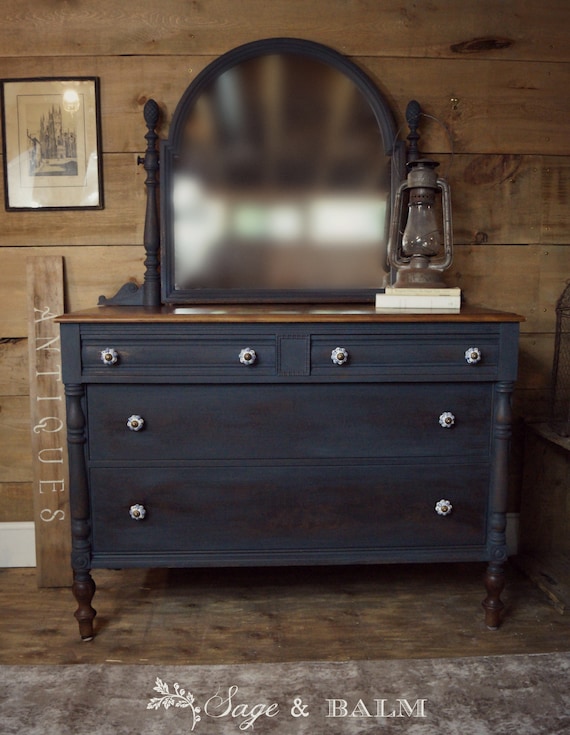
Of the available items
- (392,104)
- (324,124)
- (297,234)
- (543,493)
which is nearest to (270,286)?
(297,234)

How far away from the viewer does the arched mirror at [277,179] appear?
2.44 meters

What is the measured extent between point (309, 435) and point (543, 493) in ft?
3.45

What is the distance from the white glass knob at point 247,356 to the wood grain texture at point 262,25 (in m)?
1.16

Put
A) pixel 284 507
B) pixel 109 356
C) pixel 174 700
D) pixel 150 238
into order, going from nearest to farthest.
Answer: pixel 174 700 → pixel 109 356 → pixel 284 507 → pixel 150 238

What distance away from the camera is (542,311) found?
2.65 metres

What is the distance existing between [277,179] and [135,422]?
103 cm

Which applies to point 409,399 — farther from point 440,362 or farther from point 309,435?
point 309,435

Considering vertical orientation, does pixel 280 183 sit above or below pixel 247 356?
above

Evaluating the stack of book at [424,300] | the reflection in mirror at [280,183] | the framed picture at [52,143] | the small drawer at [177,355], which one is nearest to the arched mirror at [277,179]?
the reflection in mirror at [280,183]

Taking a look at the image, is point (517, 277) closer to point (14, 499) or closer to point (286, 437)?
point (286, 437)

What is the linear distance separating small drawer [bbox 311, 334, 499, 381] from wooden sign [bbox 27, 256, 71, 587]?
3.38 feet

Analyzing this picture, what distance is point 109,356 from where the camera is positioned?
1.98 m

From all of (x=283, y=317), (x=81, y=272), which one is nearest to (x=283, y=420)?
(x=283, y=317)

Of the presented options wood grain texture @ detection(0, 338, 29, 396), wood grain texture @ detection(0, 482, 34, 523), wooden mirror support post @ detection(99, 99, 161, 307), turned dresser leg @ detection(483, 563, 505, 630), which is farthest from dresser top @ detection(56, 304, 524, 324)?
wood grain texture @ detection(0, 482, 34, 523)
